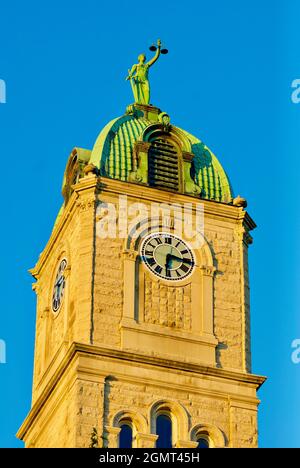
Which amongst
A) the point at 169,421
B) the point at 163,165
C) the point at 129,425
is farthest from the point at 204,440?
the point at 163,165

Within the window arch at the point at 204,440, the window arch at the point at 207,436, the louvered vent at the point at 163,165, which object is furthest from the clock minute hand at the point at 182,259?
the window arch at the point at 204,440

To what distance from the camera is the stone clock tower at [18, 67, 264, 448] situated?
85.6 m

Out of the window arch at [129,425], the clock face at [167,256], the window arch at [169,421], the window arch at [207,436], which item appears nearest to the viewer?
the window arch at [129,425]

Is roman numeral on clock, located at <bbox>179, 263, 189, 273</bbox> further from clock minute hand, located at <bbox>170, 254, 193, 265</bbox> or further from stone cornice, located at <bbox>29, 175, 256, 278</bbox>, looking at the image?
stone cornice, located at <bbox>29, 175, 256, 278</bbox>

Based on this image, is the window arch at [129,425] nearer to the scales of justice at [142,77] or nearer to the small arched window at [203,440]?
the small arched window at [203,440]

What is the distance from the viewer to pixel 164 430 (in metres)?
85.6

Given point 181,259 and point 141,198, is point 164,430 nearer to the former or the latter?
point 181,259

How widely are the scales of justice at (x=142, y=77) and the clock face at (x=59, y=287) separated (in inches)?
363

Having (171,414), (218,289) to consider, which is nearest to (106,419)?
(171,414)

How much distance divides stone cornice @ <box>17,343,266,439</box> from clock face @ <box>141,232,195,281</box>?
4124 mm

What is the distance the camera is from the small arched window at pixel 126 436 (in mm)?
84375

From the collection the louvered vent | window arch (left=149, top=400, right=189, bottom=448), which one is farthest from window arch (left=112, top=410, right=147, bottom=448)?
the louvered vent

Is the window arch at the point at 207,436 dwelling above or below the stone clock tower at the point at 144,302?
below

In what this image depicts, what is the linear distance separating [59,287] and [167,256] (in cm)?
487
